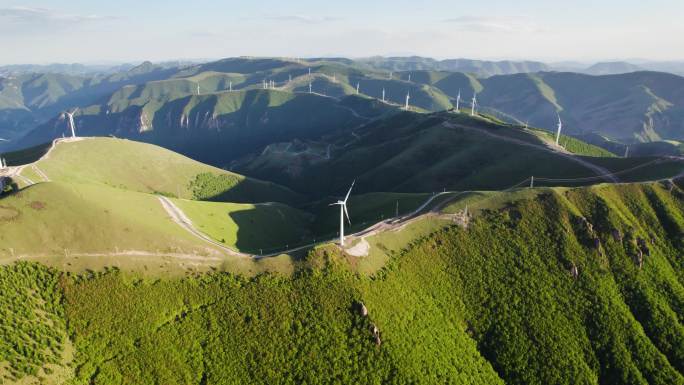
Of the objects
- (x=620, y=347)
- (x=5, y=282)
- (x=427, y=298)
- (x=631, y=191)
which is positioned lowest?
(x=620, y=347)

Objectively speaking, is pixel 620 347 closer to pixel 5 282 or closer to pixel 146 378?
pixel 146 378

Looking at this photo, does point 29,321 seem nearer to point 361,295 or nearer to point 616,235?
point 361,295

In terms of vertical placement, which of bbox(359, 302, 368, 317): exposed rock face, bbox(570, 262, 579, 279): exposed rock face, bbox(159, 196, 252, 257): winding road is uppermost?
bbox(159, 196, 252, 257): winding road

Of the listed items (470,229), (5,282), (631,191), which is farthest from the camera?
(631,191)

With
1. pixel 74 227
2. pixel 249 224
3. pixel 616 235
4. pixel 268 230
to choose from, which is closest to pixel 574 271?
pixel 616 235

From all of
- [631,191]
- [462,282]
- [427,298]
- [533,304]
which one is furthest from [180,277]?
[631,191]

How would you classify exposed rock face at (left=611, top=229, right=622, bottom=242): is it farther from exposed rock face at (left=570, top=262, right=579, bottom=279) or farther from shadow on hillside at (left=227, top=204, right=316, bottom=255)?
shadow on hillside at (left=227, top=204, right=316, bottom=255)

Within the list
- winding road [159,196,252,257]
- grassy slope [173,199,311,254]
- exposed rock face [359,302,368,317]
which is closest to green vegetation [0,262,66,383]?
winding road [159,196,252,257]

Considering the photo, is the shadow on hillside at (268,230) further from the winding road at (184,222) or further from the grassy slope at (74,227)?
the grassy slope at (74,227)

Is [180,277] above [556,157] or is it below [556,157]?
below
